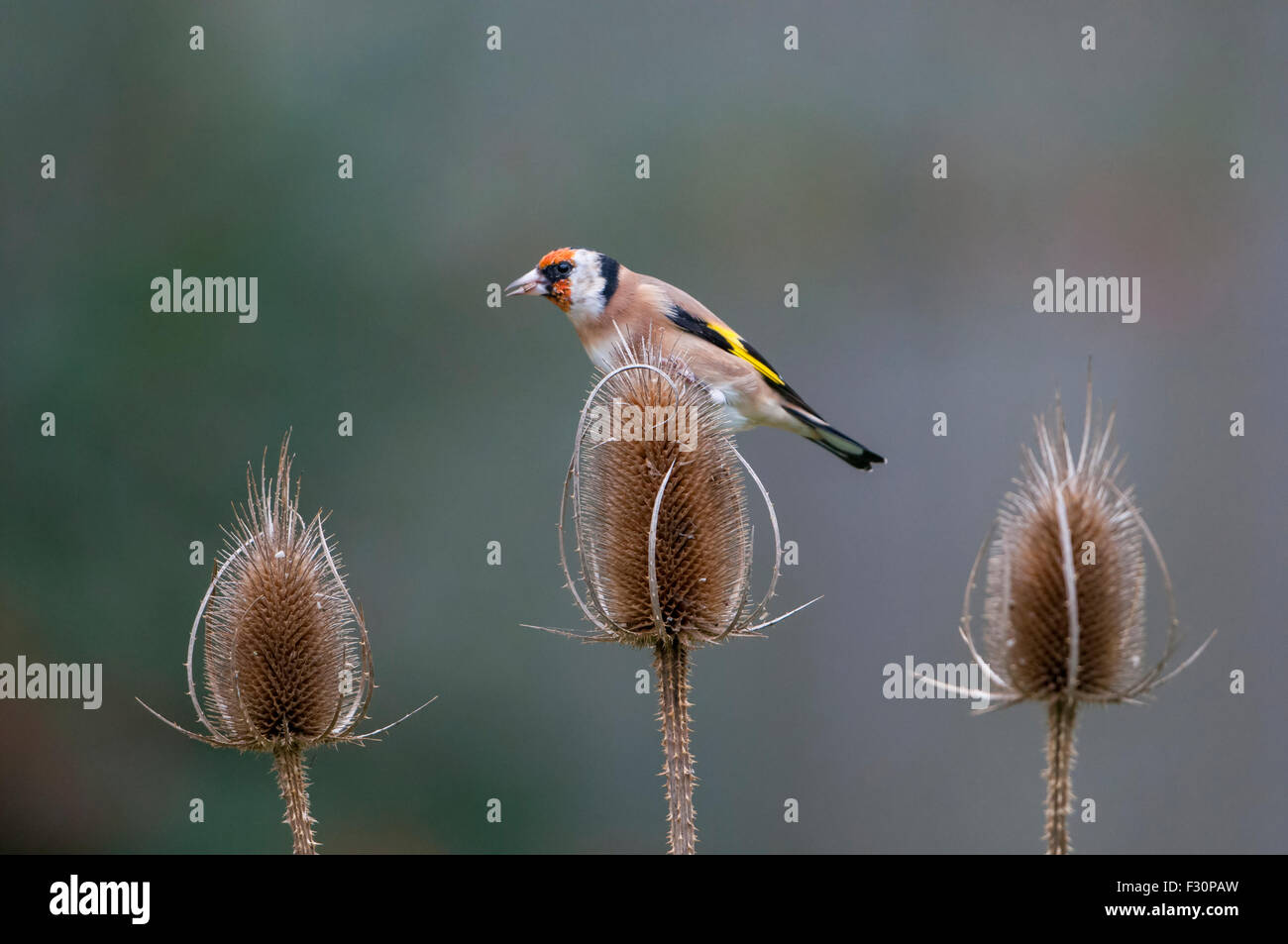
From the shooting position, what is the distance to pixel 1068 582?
3.22 meters

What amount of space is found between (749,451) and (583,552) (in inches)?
286

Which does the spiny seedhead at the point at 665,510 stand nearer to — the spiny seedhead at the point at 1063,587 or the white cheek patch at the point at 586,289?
the spiny seedhead at the point at 1063,587

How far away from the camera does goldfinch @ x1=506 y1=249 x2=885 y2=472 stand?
6.28 meters

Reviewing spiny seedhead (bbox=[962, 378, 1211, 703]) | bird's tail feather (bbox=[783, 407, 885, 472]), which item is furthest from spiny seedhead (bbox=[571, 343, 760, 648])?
bird's tail feather (bbox=[783, 407, 885, 472])

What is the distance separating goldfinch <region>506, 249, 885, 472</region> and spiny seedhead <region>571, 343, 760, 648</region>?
1894 mm

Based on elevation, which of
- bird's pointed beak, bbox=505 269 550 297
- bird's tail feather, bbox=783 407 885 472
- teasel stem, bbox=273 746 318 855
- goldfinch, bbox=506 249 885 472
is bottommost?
teasel stem, bbox=273 746 318 855

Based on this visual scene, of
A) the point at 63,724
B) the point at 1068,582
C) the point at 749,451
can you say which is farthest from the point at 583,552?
the point at 63,724

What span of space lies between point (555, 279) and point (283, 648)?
3.18m

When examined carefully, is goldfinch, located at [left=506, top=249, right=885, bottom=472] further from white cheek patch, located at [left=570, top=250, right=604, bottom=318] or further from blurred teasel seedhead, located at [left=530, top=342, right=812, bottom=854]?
blurred teasel seedhead, located at [left=530, top=342, right=812, bottom=854]

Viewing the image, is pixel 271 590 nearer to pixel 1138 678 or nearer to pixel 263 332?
pixel 1138 678

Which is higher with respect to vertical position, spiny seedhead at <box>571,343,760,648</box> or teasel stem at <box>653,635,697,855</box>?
spiny seedhead at <box>571,343,760,648</box>

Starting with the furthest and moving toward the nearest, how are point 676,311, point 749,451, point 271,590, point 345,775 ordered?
point 345,775 < point 749,451 < point 676,311 < point 271,590

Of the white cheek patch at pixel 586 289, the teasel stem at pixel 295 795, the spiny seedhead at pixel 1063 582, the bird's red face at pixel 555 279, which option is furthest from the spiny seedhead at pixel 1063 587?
the bird's red face at pixel 555 279

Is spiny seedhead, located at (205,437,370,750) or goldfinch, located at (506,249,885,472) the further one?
goldfinch, located at (506,249,885,472)
